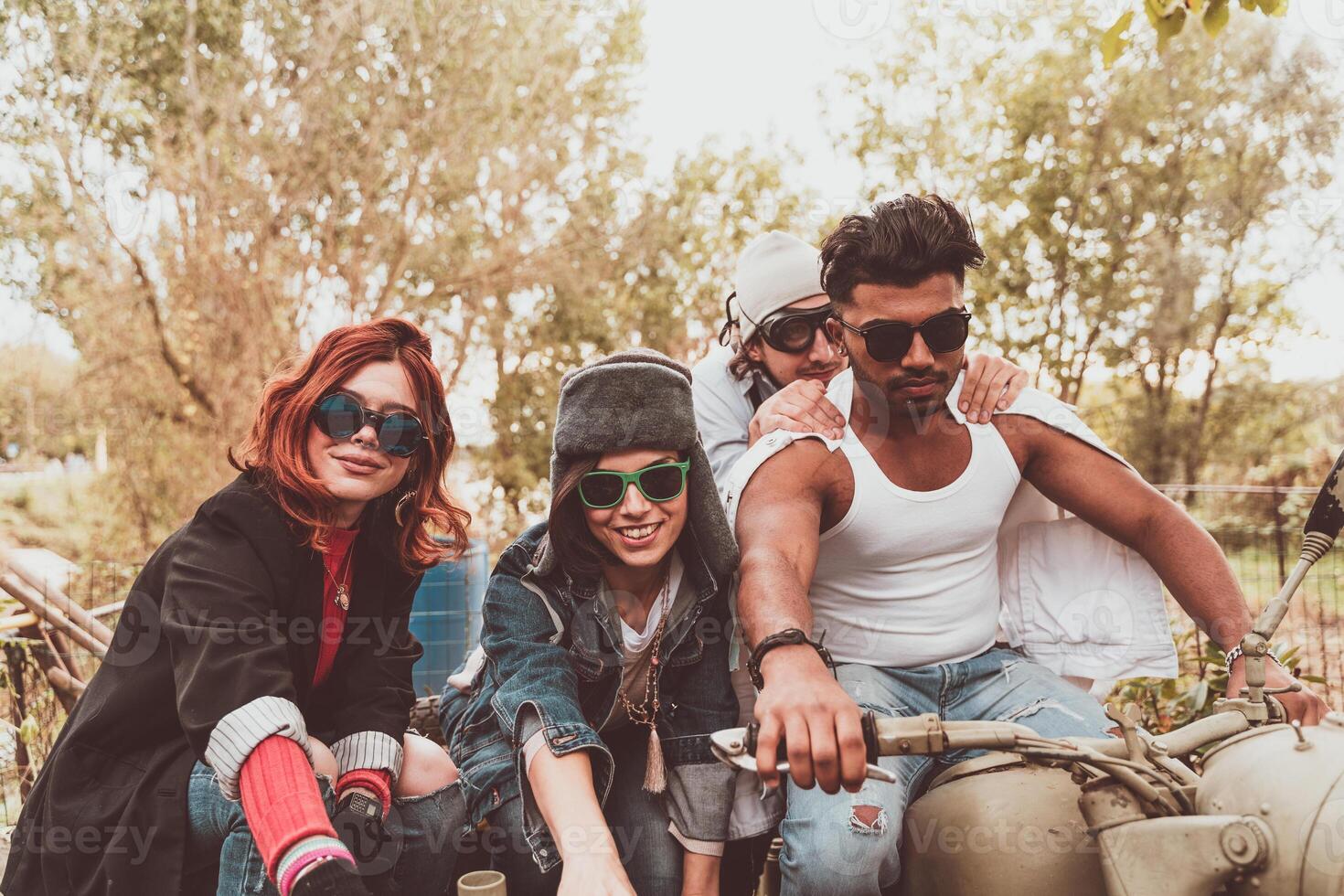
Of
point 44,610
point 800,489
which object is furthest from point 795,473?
point 44,610

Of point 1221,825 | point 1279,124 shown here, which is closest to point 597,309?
point 1279,124

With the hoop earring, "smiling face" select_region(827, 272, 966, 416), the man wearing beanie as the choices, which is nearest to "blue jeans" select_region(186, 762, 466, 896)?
the hoop earring

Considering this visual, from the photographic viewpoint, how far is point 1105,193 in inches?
476

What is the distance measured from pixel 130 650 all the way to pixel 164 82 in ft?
30.9

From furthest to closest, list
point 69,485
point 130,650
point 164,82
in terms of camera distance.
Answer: point 69,485, point 164,82, point 130,650

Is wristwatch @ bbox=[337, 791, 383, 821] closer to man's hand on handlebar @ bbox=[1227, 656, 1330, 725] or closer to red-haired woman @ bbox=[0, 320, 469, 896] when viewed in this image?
red-haired woman @ bbox=[0, 320, 469, 896]

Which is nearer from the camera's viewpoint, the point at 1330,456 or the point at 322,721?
the point at 322,721

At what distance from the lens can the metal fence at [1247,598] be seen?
400 cm

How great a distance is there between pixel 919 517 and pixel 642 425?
69 centimetres

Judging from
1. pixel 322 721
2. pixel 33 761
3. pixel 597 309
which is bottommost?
pixel 33 761

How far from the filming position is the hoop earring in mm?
2672

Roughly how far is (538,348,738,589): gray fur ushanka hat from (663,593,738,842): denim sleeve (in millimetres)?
201

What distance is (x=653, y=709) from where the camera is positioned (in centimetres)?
252

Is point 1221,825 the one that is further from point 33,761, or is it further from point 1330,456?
point 1330,456
